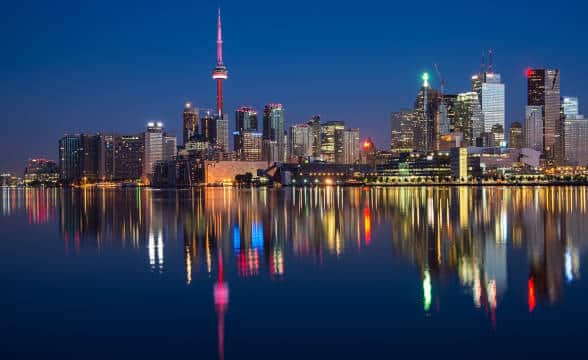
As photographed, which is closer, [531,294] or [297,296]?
[531,294]

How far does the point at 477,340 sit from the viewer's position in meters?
12.3

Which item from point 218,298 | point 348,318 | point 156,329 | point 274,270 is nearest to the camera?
point 156,329

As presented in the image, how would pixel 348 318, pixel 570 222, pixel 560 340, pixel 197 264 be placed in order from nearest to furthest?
1. pixel 560 340
2. pixel 348 318
3. pixel 197 264
4. pixel 570 222

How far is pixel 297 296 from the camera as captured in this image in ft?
55.1

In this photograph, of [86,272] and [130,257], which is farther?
[130,257]

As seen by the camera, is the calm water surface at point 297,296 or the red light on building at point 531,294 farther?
the red light on building at point 531,294

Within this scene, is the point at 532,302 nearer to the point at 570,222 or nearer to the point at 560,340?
the point at 560,340

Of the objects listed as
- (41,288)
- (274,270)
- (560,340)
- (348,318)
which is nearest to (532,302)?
(560,340)

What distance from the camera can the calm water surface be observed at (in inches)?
483

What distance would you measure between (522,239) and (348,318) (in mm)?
16480

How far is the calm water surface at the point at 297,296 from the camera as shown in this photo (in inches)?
483

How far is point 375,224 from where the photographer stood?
125ft

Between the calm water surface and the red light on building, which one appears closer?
the calm water surface

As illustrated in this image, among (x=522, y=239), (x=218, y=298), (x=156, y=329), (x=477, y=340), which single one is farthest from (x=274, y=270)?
(x=522, y=239)
